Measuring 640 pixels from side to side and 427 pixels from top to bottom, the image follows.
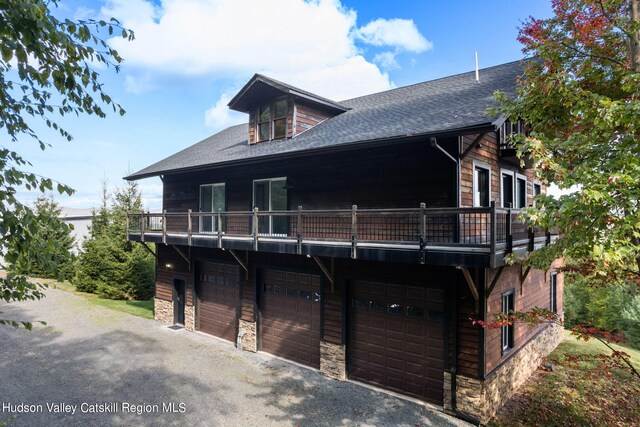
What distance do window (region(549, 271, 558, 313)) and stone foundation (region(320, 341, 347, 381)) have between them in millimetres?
9505

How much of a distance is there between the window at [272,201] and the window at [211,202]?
2.20 metres

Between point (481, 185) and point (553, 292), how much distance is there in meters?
8.12

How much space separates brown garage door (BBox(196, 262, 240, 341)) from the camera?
14.0 metres

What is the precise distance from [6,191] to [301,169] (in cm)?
897

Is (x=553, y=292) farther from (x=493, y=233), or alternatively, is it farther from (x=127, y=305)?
(x=127, y=305)

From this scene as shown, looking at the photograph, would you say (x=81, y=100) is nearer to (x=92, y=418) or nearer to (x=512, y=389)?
(x=92, y=418)

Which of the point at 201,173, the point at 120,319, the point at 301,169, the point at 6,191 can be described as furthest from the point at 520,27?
the point at 120,319

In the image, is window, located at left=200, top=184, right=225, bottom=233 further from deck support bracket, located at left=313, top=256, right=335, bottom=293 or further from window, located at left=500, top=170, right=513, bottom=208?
window, located at left=500, top=170, right=513, bottom=208

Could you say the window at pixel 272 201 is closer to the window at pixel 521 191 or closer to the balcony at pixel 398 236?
the balcony at pixel 398 236

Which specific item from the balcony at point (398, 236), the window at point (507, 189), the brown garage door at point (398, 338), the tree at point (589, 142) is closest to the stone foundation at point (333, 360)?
the brown garage door at point (398, 338)

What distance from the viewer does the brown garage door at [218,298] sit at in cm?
1402

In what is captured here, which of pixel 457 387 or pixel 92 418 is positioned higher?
pixel 457 387

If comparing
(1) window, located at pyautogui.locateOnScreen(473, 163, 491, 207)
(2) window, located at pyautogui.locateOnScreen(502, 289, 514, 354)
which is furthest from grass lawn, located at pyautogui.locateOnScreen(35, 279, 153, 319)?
(1) window, located at pyautogui.locateOnScreen(473, 163, 491, 207)

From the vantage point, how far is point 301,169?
12.3m
